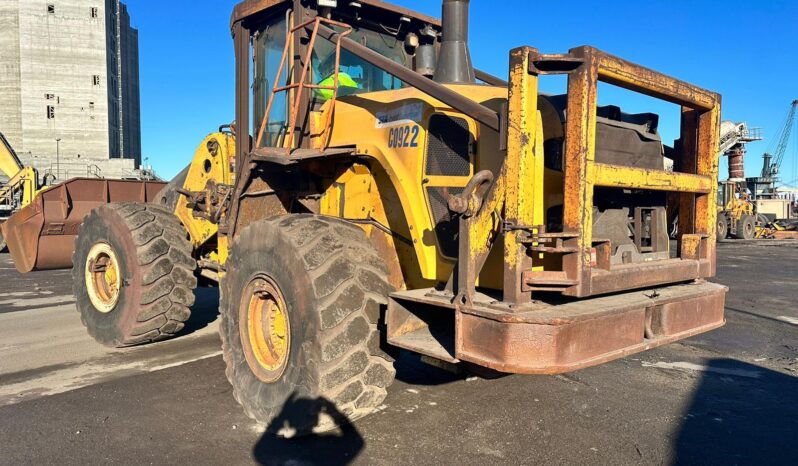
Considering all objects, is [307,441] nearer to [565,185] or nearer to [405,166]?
[405,166]

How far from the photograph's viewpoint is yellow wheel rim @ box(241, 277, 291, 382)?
4.00 metres

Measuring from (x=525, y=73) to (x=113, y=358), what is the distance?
473 centimetres

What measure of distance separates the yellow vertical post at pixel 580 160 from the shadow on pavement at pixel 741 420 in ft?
5.00

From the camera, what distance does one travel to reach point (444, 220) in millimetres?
3592

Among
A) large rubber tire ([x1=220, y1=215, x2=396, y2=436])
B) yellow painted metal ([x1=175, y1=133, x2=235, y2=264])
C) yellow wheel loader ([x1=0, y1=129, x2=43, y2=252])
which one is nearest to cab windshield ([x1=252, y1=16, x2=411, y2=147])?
yellow painted metal ([x1=175, y1=133, x2=235, y2=264])

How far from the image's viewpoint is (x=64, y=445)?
12.2 ft

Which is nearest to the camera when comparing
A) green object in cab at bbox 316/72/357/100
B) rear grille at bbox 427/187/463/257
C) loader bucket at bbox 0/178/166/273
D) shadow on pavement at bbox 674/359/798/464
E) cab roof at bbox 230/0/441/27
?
rear grille at bbox 427/187/463/257

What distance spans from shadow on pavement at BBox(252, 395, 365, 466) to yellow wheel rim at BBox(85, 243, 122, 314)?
3.19 m

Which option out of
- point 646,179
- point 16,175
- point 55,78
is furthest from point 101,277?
point 55,78

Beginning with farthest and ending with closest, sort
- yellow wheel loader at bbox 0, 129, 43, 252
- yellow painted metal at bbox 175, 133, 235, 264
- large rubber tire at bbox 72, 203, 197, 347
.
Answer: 1. yellow wheel loader at bbox 0, 129, 43, 252
2. yellow painted metal at bbox 175, 133, 235, 264
3. large rubber tire at bbox 72, 203, 197, 347

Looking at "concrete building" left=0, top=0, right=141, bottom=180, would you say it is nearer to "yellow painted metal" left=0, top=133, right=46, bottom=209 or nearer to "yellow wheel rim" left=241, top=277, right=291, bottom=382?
"yellow painted metal" left=0, top=133, right=46, bottom=209

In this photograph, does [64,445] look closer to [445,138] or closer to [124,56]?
[445,138]

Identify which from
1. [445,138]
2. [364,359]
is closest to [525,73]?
[445,138]

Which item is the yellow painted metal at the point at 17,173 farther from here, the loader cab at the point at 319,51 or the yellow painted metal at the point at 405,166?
the yellow painted metal at the point at 405,166
